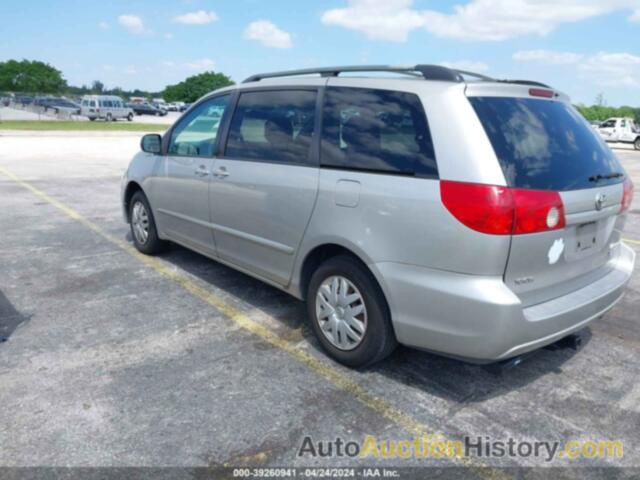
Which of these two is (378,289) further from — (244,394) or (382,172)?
(244,394)

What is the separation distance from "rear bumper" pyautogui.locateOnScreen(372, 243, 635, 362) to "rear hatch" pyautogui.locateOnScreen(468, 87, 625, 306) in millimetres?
94

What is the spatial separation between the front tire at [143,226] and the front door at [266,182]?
141 cm

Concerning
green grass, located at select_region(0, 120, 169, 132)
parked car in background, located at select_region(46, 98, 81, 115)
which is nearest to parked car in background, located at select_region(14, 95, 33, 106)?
parked car in background, located at select_region(46, 98, 81, 115)

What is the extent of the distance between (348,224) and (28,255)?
4223 millimetres

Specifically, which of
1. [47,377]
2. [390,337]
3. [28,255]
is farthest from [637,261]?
[28,255]

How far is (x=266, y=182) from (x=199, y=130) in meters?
1.35

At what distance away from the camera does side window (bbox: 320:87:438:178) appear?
290 cm

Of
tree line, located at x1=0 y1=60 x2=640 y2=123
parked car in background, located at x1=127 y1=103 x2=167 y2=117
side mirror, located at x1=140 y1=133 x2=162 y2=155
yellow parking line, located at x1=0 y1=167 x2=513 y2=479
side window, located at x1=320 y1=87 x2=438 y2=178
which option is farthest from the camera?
tree line, located at x1=0 y1=60 x2=640 y2=123

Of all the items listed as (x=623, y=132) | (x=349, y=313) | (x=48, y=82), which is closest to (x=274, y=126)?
(x=349, y=313)

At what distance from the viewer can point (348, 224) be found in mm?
3129

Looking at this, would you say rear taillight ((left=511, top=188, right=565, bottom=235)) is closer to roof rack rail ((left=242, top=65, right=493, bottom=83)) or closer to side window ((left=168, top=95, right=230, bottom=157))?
roof rack rail ((left=242, top=65, right=493, bottom=83))

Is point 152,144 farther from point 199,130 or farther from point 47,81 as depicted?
point 47,81

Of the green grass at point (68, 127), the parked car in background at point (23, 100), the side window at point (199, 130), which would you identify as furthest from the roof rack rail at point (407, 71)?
the parked car in background at point (23, 100)

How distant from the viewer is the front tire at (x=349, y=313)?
3.11 m
